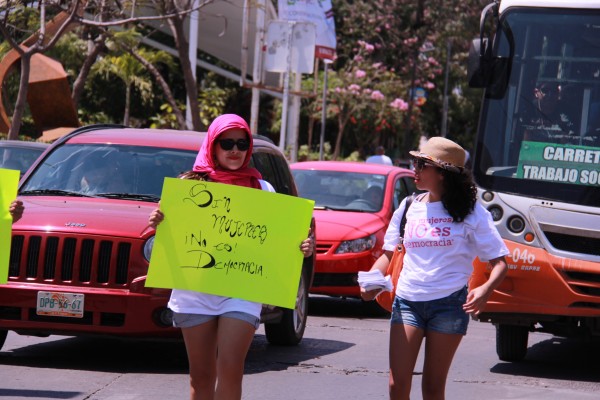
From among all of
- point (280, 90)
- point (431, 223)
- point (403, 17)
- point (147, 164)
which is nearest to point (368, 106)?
point (403, 17)

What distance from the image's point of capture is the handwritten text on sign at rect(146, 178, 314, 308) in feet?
19.7

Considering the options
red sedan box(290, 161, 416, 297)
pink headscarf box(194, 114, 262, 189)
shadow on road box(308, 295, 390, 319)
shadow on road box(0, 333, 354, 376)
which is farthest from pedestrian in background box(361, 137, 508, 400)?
shadow on road box(308, 295, 390, 319)

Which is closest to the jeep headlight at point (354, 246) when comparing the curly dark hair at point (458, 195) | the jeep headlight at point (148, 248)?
the jeep headlight at point (148, 248)

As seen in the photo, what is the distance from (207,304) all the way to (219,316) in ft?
0.28

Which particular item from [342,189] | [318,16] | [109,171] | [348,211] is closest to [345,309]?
[348,211]

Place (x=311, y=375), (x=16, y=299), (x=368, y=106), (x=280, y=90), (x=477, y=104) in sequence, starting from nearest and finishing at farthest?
(x=16, y=299)
(x=311, y=375)
(x=280, y=90)
(x=368, y=106)
(x=477, y=104)

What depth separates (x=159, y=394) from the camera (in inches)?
321

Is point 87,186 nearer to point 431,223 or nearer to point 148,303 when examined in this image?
point 148,303

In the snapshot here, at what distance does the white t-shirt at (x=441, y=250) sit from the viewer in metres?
6.14

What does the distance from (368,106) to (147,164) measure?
102ft

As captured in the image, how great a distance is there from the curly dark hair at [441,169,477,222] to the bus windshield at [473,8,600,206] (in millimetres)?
4085

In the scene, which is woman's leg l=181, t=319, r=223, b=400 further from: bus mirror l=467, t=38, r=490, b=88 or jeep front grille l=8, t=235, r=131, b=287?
bus mirror l=467, t=38, r=490, b=88

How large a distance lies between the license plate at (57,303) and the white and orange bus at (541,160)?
10.6 ft

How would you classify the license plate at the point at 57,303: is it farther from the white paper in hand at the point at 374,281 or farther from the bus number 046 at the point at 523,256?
the bus number 046 at the point at 523,256
